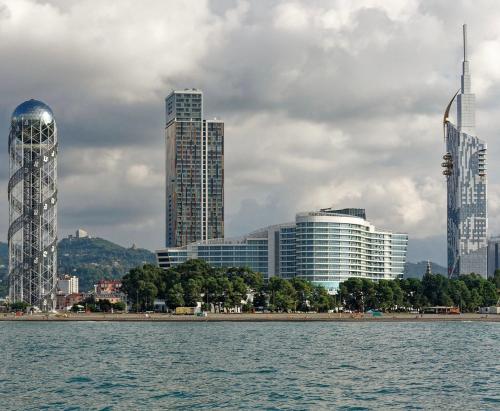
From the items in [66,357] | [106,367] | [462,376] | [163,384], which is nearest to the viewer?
[163,384]

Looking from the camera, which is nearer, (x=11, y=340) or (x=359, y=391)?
(x=359, y=391)

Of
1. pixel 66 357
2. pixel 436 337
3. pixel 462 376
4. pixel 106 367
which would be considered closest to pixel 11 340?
pixel 66 357

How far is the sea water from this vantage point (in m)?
67.8

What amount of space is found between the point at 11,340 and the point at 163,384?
6734 cm

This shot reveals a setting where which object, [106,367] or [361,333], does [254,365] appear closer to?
[106,367]

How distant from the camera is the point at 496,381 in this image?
80.4 m

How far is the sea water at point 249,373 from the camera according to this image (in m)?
67.8

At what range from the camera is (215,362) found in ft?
318

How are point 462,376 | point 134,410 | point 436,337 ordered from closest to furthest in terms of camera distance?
point 134,410
point 462,376
point 436,337

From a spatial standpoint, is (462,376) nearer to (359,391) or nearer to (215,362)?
(359,391)

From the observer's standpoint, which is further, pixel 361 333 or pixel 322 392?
pixel 361 333

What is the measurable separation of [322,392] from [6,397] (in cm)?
2394

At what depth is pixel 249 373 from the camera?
86062 millimetres

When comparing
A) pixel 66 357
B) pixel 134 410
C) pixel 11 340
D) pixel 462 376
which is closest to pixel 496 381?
pixel 462 376
